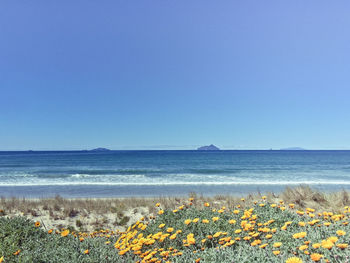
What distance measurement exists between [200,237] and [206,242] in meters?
0.18

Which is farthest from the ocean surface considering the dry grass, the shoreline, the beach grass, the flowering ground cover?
the flowering ground cover

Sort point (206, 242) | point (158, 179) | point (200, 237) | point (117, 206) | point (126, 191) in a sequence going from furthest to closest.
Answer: point (158, 179) → point (126, 191) → point (117, 206) → point (200, 237) → point (206, 242)

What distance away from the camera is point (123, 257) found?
400cm

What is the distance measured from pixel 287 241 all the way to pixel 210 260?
1.19 metres

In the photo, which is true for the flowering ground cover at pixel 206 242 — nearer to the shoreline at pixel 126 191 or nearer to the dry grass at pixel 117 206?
the dry grass at pixel 117 206

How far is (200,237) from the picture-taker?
446 centimetres

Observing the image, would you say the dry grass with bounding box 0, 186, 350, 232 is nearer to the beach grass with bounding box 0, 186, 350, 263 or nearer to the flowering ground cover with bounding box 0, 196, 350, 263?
the beach grass with bounding box 0, 186, 350, 263

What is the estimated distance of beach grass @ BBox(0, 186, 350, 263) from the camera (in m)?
3.20

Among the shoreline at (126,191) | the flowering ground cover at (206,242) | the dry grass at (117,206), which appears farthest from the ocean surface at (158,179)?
the flowering ground cover at (206,242)

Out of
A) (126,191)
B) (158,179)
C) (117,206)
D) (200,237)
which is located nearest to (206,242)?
(200,237)

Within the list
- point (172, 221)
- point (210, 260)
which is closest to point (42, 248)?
point (172, 221)

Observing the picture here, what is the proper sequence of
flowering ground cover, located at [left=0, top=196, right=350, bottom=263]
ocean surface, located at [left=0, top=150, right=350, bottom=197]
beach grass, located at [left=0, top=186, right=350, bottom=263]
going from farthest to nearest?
1. ocean surface, located at [left=0, top=150, right=350, bottom=197]
2. beach grass, located at [left=0, top=186, right=350, bottom=263]
3. flowering ground cover, located at [left=0, top=196, right=350, bottom=263]

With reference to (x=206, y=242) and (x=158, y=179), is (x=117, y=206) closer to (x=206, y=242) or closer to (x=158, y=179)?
(x=206, y=242)

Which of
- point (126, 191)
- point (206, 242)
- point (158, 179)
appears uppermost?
point (206, 242)
